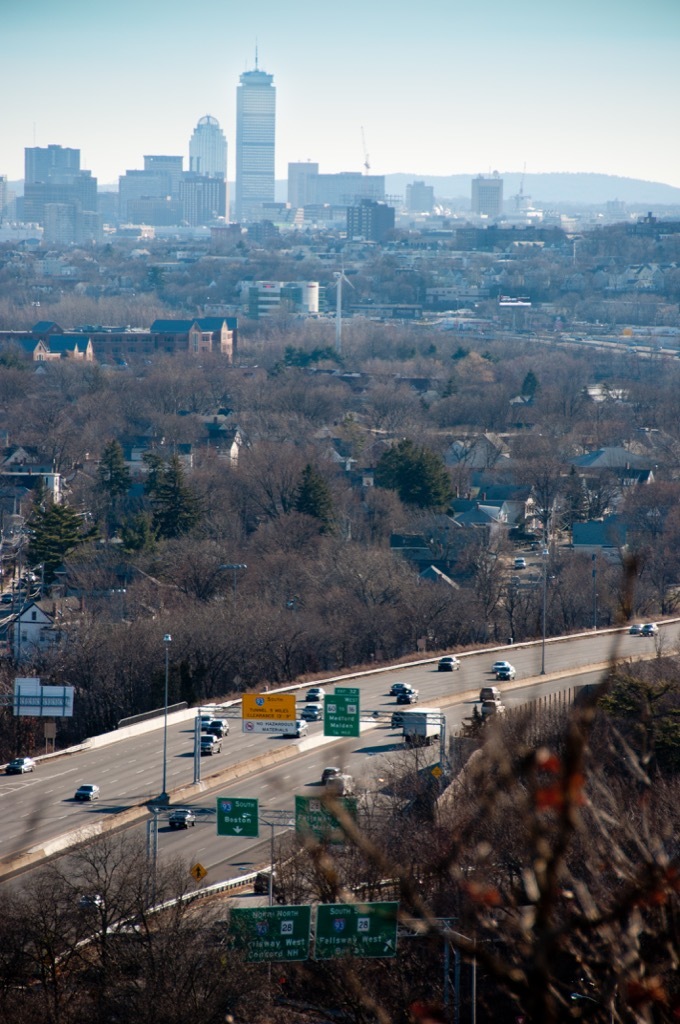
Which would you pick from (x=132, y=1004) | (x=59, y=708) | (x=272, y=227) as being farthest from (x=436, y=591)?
(x=272, y=227)

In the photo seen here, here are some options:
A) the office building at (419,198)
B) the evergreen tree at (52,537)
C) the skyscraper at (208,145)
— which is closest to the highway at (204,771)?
the evergreen tree at (52,537)

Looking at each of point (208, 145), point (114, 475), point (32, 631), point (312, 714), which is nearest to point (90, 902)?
point (312, 714)

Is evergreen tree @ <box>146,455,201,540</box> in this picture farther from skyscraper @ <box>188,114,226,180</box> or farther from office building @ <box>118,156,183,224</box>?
skyscraper @ <box>188,114,226,180</box>

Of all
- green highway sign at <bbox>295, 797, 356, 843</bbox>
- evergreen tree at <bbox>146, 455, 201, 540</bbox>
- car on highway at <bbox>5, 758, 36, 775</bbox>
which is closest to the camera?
green highway sign at <bbox>295, 797, 356, 843</bbox>

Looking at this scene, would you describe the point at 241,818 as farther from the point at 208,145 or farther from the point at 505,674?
the point at 208,145

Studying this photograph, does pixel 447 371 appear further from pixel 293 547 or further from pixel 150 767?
pixel 150 767

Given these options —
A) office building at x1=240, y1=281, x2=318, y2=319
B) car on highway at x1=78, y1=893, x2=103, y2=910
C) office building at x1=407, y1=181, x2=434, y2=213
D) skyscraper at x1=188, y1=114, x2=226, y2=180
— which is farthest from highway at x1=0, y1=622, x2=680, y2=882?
skyscraper at x1=188, y1=114, x2=226, y2=180
